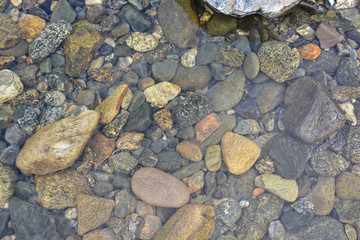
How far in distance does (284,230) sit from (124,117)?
384cm

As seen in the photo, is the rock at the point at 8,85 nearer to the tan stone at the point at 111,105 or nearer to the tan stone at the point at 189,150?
the tan stone at the point at 111,105

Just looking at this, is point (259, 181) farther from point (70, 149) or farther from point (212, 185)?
point (70, 149)

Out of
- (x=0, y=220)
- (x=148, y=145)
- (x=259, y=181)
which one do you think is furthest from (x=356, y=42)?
(x=0, y=220)

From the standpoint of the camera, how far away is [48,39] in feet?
14.9

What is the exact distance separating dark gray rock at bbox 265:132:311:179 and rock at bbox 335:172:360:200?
840 millimetres

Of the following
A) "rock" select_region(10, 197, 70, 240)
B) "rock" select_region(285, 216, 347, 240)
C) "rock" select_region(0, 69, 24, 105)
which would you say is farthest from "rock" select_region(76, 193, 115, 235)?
"rock" select_region(285, 216, 347, 240)

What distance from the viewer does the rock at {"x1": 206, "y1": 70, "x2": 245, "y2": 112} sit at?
4.80 meters

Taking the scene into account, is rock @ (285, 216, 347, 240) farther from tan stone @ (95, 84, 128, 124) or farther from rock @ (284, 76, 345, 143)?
tan stone @ (95, 84, 128, 124)

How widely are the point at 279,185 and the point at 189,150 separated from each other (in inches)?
75.7

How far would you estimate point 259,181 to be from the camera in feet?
15.6

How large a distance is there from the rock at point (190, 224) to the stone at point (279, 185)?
3.97ft

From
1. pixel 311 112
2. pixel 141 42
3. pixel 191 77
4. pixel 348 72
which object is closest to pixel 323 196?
pixel 311 112

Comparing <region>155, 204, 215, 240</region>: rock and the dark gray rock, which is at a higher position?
the dark gray rock

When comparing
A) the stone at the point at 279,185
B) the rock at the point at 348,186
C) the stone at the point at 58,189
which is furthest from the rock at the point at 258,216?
the stone at the point at 58,189
